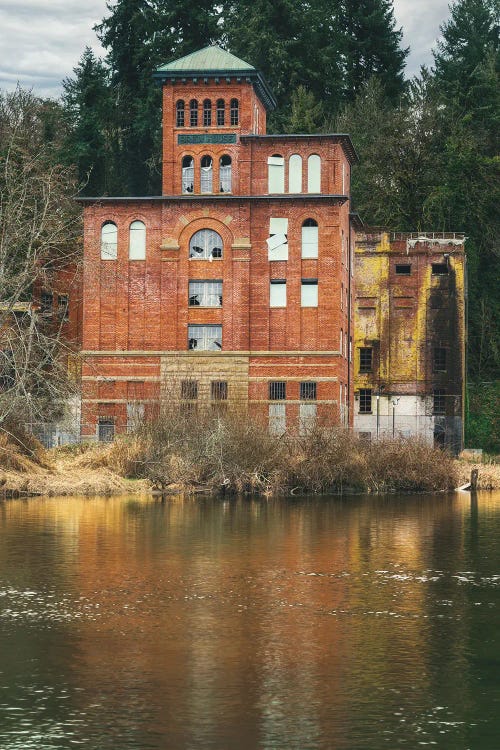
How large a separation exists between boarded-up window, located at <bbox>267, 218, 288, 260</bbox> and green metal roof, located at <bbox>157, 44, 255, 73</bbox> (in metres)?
8.32

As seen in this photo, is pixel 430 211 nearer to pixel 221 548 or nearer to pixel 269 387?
pixel 269 387

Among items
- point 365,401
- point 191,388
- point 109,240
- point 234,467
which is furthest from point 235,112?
point 234,467

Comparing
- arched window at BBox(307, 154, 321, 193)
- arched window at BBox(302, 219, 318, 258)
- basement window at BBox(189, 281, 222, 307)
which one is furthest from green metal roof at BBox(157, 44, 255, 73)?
basement window at BBox(189, 281, 222, 307)

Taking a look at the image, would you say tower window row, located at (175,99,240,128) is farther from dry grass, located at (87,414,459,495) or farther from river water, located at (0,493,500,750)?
river water, located at (0,493,500,750)

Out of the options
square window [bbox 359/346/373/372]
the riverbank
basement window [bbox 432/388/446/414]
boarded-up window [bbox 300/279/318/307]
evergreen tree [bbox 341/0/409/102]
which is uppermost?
evergreen tree [bbox 341/0/409/102]

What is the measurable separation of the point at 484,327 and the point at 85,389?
2778cm

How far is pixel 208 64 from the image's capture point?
226 ft

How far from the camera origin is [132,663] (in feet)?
53.1

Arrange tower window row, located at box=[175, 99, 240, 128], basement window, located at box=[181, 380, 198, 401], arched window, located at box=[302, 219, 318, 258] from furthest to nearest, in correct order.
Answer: tower window row, located at box=[175, 99, 240, 128] → arched window, located at box=[302, 219, 318, 258] → basement window, located at box=[181, 380, 198, 401]

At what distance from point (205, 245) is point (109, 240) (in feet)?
17.1

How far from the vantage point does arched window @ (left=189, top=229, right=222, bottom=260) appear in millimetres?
67688

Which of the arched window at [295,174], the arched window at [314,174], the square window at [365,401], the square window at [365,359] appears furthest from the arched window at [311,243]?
the square window at [365,401]

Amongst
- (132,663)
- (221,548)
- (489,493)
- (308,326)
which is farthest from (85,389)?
(132,663)

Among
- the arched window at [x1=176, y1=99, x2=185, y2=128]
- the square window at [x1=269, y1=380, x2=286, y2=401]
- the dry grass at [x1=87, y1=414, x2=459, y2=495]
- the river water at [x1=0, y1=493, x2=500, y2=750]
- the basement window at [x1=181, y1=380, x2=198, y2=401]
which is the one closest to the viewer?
the river water at [x1=0, y1=493, x2=500, y2=750]
